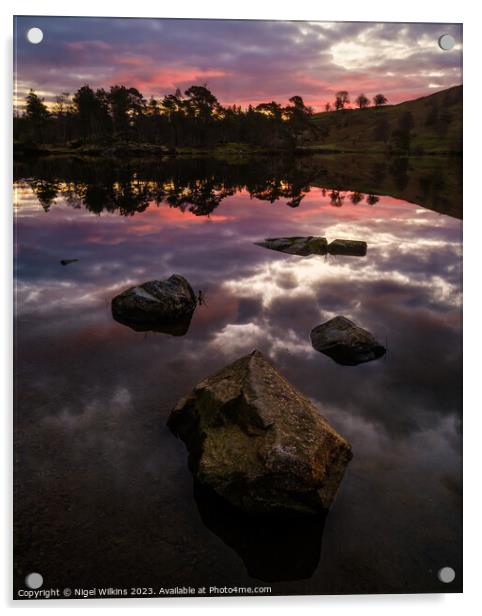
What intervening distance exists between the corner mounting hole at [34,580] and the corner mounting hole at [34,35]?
21.6 feet

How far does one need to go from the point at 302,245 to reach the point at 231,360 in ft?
16.0

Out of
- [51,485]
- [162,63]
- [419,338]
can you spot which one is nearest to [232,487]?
[51,485]

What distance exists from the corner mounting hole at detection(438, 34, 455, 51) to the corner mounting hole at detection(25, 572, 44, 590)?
8.30 meters

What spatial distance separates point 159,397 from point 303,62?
564 cm

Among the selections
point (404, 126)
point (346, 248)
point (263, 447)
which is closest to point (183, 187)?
point (346, 248)

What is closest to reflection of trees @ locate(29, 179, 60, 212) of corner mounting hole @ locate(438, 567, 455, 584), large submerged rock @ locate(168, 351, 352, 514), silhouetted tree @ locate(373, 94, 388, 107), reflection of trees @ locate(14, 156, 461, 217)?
reflection of trees @ locate(14, 156, 461, 217)

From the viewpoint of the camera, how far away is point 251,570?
5.12 m

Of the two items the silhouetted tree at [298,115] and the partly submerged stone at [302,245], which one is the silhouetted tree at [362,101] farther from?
the partly submerged stone at [302,245]

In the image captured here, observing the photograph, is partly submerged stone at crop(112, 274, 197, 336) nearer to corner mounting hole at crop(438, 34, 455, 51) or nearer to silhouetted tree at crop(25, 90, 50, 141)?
silhouetted tree at crop(25, 90, 50, 141)

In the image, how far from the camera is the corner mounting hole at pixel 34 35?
6219 mm

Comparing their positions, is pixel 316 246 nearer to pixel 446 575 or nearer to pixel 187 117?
pixel 187 117
